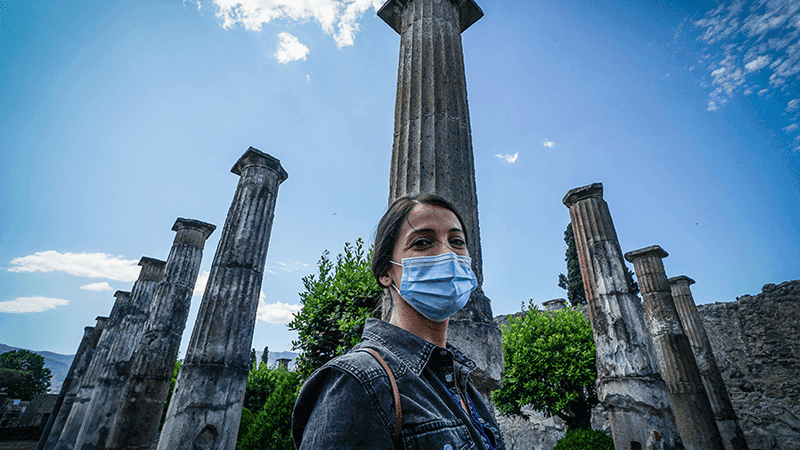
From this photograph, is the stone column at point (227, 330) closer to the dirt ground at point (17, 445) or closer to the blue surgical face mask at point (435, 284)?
the blue surgical face mask at point (435, 284)

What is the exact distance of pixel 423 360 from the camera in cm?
124

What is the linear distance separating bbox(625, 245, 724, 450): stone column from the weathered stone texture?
4851 mm

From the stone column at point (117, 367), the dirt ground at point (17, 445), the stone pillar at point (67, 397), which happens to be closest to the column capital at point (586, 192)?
the stone column at point (117, 367)

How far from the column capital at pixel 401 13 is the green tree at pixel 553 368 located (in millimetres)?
7756

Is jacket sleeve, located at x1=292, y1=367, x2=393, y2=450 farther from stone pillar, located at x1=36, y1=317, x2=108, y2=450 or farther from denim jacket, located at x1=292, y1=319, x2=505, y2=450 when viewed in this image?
stone pillar, located at x1=36, y1=317, x2=108, y2=450

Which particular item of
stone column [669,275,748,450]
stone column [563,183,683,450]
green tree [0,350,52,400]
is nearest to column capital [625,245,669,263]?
stone column [563,183,683,450]

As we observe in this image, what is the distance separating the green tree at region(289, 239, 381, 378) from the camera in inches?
183

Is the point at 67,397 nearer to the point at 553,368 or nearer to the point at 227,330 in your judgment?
the point at 227,330

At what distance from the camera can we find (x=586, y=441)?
319 inches

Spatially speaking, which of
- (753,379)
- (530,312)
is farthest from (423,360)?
(753,379)

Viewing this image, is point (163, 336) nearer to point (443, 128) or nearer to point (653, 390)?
point (443, 128)

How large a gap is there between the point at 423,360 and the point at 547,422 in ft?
49.2

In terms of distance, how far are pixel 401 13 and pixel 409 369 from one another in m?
5.21

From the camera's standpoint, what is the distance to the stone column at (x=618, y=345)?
18.2ft
